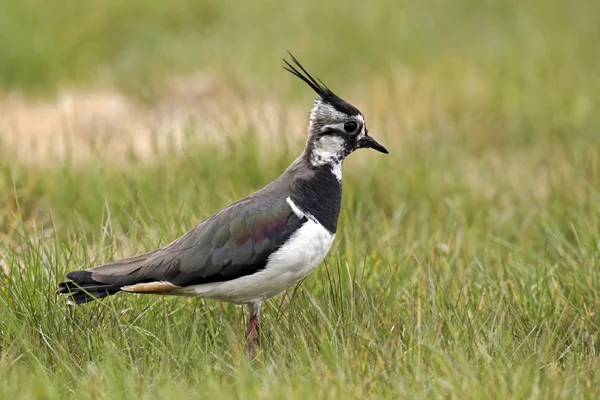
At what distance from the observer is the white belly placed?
4.58 m

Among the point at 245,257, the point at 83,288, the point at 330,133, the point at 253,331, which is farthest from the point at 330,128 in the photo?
the point at 83,288

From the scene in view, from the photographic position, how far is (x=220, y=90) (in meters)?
9.77

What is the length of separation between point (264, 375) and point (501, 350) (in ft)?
3.22

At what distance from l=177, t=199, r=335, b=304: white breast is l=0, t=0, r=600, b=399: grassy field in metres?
0.18

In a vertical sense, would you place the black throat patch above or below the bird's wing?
above

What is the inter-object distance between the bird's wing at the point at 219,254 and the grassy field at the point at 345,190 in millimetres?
215

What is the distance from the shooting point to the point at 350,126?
5062mm

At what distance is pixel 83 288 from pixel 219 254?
598mm

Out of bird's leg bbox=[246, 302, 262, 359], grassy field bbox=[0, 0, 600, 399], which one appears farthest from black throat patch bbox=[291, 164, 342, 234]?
bird's leg bbox=[246, 302, 262, 359]

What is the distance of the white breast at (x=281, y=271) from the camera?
458 cm

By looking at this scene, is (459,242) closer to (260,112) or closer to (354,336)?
(354,336)

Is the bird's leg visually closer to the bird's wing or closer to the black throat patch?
the bird's wing

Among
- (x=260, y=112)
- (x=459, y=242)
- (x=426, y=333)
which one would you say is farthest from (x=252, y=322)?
(x=260, y=112)

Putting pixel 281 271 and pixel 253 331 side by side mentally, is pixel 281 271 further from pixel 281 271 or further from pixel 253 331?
pixel 253 331
